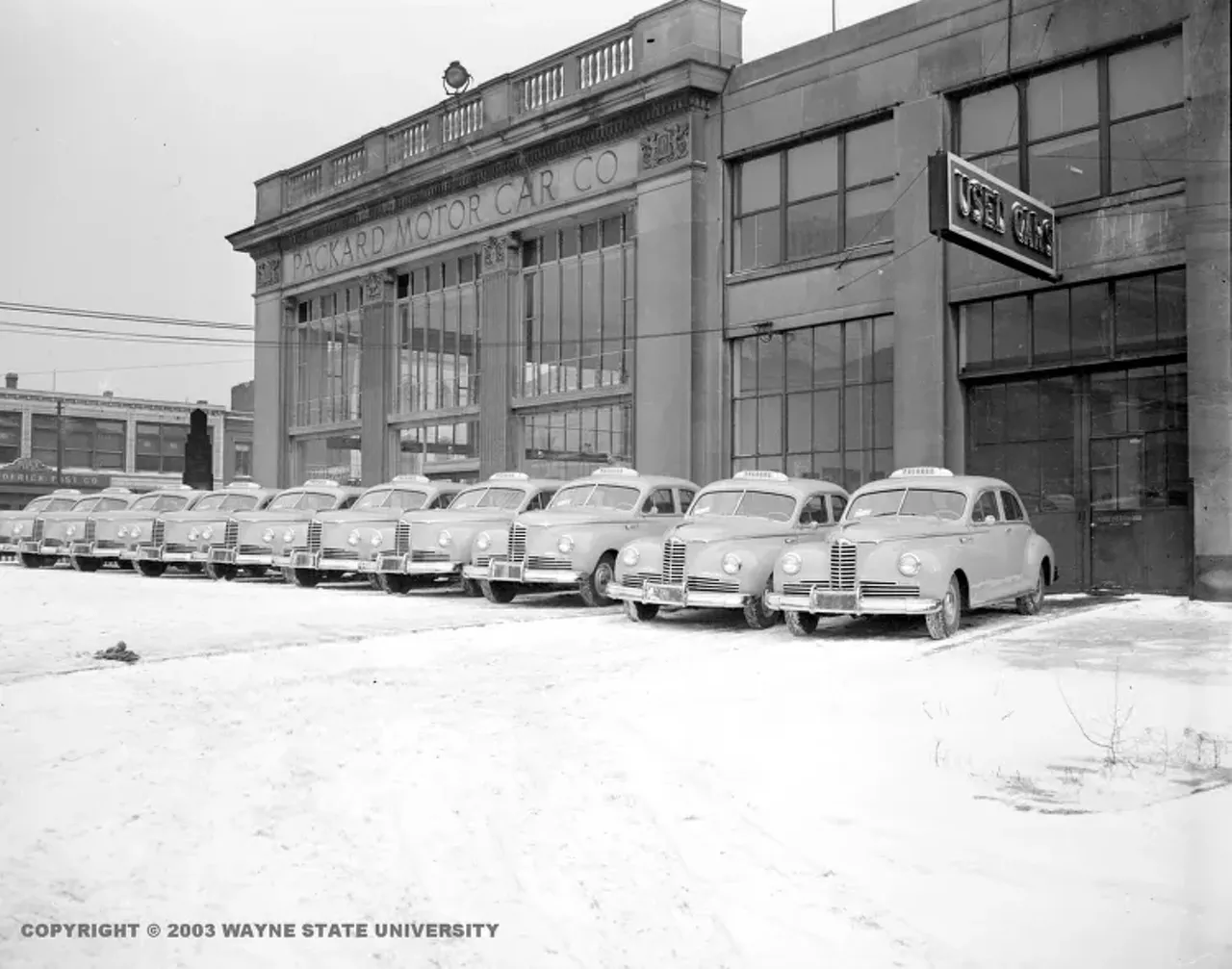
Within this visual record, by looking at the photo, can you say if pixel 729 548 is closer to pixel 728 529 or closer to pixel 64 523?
pixel 728 529

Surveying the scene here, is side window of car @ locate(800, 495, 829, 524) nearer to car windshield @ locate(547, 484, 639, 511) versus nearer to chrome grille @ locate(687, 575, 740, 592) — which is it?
chrome grille @ locate(687, 575, 740, 592)

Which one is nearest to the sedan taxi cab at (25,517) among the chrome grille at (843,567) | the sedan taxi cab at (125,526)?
the sedan taxi cab at (125,526)

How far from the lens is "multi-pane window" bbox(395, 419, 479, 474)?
30.7 meters

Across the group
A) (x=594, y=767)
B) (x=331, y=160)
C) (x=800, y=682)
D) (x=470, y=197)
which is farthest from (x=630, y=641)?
(x=331, y=160)

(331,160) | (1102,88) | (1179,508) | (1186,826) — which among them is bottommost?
(1186,826)

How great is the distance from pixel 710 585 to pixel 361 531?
855 cm

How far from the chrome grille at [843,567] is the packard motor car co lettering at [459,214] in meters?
15.2

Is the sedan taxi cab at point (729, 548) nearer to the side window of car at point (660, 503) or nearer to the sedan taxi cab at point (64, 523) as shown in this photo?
the side window of car at point (660, 503)

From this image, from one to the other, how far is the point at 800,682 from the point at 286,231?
29853 millimetres

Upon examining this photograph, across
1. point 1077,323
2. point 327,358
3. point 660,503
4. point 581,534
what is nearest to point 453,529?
point 581,534

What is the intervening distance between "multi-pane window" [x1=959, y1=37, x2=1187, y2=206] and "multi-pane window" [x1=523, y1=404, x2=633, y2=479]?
31.3 feet

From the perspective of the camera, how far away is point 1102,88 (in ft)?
61.3

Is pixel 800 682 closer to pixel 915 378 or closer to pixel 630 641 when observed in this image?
pixel 630 641

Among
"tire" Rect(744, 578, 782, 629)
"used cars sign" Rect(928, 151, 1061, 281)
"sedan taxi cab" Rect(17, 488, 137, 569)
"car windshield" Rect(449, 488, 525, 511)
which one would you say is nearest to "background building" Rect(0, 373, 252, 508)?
"sedan taxi cab" Rect(17, 488, 137, 569)
